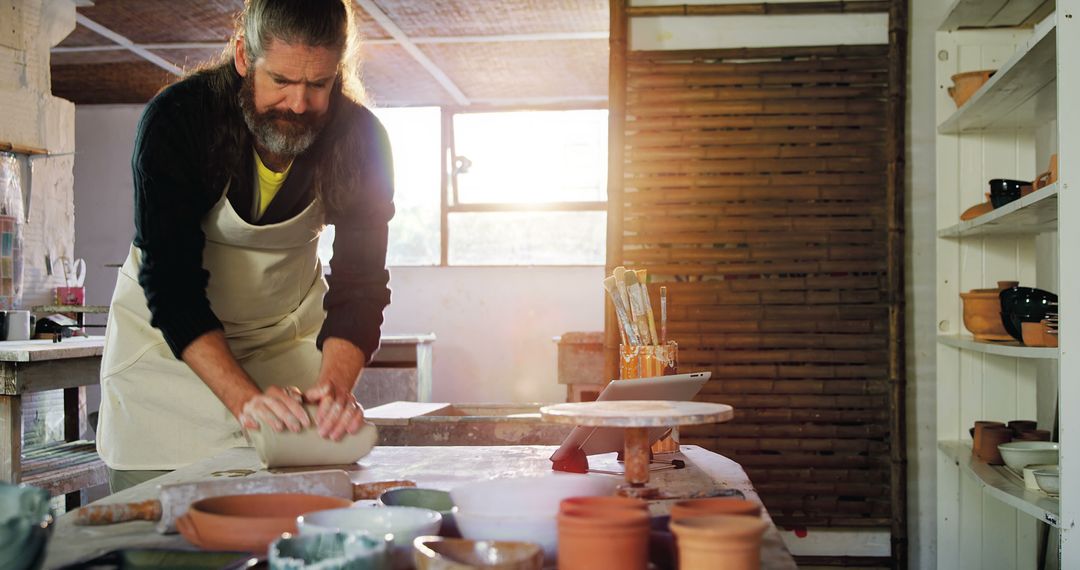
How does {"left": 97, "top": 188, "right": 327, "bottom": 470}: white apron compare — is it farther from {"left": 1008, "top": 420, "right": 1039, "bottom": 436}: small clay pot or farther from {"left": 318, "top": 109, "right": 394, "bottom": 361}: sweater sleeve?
{"left": 1008, "top": 420, "right": 1039, "bottom": 436}: small clay pot

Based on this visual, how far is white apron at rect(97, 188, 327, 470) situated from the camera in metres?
2.03

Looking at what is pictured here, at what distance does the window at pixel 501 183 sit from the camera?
684cm

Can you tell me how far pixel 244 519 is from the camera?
1.05 m

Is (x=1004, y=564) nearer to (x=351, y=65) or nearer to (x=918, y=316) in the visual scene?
(x=918, y=316)

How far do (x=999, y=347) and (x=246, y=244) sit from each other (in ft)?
6.55

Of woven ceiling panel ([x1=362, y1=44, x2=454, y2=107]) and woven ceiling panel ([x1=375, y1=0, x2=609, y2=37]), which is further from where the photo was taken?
woven ceiling panel ([x1=362, y1=44, x2=454, y2=107])

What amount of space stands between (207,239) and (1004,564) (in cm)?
276

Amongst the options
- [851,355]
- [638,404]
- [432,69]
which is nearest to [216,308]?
[638,404]

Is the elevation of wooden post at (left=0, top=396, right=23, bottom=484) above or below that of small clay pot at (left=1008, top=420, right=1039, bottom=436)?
below

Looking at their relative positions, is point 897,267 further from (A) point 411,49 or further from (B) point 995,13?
(A) point 411,49

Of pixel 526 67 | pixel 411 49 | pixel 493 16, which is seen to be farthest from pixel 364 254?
pixel 526 67

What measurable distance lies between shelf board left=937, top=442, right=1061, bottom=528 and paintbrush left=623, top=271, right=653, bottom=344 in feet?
3.27

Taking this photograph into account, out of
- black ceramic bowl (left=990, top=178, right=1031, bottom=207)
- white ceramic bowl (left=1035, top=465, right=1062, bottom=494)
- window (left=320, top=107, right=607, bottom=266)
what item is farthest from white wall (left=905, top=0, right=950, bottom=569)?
window (left=320, top=107, right=607, bottom=266)

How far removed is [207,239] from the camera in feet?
6.93
